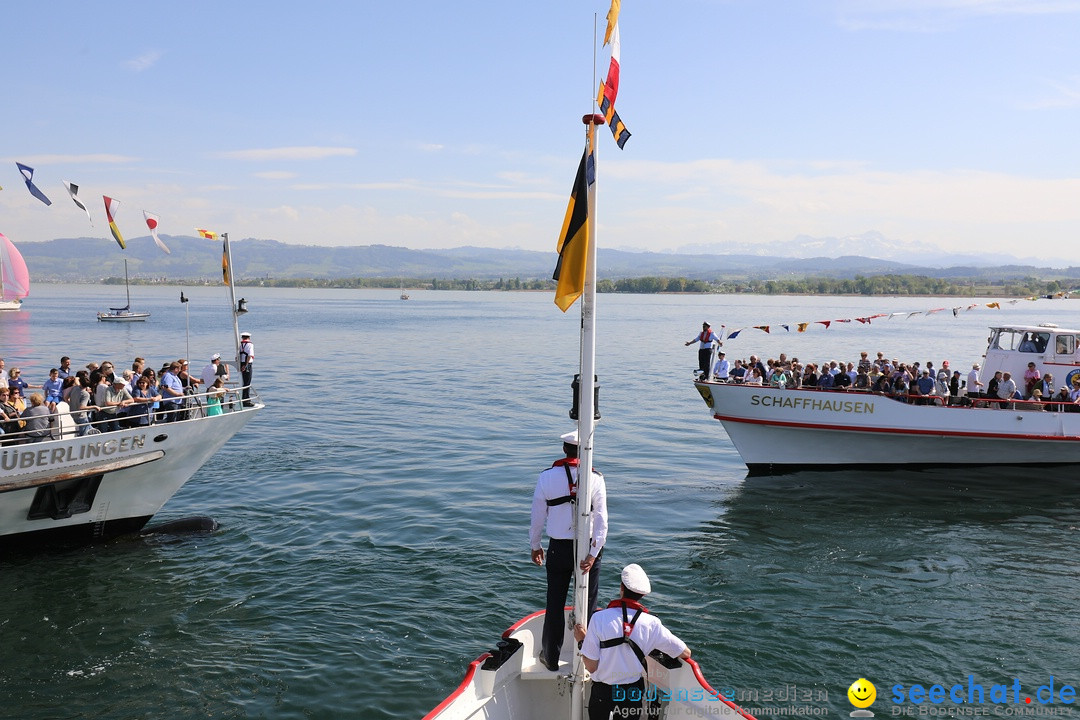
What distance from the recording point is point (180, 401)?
50.4 ft

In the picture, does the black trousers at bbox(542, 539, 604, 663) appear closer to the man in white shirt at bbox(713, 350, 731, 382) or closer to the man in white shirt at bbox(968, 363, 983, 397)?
the man in white shirt at bbox(713, 350, 731, 382)

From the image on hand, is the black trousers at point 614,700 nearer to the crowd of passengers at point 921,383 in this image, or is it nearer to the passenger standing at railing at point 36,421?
the passenger standing at railing at point 36,421

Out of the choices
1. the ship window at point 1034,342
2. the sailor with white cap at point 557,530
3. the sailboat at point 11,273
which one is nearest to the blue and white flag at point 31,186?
the sailboat at point 11,273

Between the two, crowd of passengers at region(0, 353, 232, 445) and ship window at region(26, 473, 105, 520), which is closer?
crowd of passengers at region(0, 353, 232, 445)

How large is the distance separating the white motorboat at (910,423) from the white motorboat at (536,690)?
13258mm

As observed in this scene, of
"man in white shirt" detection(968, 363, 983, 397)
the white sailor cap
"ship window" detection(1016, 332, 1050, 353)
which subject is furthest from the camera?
"ship window" detection(1016, 332, 1050, 353)

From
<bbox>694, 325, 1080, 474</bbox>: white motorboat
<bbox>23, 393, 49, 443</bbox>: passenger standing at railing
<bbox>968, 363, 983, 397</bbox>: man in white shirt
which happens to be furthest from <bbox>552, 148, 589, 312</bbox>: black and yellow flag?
<bbox>968, 363, 983, 397</bbox>: man in white shirt

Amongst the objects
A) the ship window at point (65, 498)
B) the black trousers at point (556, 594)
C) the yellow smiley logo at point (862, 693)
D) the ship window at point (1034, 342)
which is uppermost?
the ship window at point (1034, 342)

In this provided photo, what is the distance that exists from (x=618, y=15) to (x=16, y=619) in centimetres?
1132

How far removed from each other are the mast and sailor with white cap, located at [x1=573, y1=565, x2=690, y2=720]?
28.2 inches

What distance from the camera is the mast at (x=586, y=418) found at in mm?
6602

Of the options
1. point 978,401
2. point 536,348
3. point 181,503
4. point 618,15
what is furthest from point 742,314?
point 618,15

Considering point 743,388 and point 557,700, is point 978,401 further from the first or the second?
point 557,700

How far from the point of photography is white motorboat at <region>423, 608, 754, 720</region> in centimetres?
651
